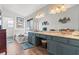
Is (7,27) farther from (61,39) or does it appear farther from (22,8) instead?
(61,39)

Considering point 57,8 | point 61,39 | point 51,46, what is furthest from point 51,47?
point 57,8

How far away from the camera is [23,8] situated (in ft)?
8.03

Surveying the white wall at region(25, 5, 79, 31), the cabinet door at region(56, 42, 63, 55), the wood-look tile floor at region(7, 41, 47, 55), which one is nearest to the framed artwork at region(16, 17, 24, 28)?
the white wall at region(25, 5, 79, 31)

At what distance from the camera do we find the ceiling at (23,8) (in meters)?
2.42

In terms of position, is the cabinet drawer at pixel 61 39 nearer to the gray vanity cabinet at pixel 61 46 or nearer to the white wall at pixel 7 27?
the gray vanity cabinet at pixel 61 46

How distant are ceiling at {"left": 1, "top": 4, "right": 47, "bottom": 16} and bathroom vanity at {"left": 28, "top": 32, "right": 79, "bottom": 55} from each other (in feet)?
1.51

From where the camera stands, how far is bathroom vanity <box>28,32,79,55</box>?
225cm

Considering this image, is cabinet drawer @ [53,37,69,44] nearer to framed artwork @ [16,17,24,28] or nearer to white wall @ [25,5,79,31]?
white wall @ [25,5,79,31]

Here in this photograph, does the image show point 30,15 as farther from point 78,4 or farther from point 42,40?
point 78,4

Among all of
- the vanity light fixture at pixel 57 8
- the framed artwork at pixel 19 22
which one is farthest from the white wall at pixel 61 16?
the framed artwork at pixel 19 22

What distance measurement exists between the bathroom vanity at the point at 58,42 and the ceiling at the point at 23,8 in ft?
1.51

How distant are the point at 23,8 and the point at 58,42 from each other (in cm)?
103
